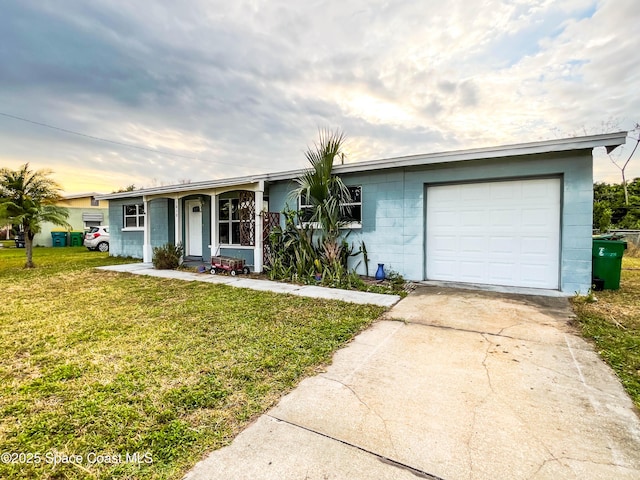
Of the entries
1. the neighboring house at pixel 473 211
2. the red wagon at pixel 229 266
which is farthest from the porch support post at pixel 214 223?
the red wagon at pixel 229 266

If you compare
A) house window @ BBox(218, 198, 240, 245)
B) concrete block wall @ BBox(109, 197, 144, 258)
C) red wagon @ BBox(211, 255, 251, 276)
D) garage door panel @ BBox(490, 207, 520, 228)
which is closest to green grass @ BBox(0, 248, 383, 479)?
red wagon @ BBox(211, 255, 251, 276)

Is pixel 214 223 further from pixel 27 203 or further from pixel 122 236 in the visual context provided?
pixel 122 236

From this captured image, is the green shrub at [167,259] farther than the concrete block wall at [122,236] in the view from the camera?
No

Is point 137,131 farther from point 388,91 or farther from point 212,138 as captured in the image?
point 388,91

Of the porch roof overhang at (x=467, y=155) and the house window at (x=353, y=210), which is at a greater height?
the porch roof overhang at (x=467, y=155)

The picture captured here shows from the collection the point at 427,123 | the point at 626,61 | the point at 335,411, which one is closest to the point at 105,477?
the point at 335,411

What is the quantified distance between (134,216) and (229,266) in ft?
23.8

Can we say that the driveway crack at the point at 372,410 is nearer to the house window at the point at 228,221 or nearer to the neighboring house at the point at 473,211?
the neighboring house at the point at 473,211

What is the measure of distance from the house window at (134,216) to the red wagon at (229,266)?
607cm

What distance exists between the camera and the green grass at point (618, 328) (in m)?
2.92

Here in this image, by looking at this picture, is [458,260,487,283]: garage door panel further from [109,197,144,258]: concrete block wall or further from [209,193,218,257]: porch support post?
[109,197,144,258]: concrete block wall

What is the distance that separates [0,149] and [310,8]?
15276 mm

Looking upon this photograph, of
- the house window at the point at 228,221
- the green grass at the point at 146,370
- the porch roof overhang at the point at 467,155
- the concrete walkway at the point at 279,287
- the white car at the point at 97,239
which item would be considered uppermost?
the porch roof overhang at the point at 467,155

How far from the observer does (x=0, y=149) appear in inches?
548
